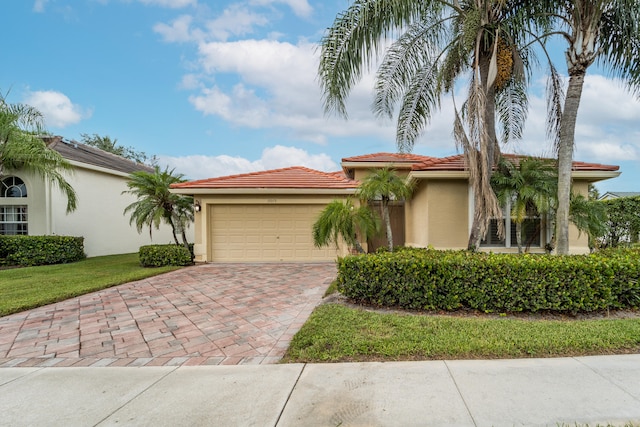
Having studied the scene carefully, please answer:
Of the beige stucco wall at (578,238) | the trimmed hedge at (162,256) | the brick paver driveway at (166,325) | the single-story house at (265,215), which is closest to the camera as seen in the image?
the brick paver driveway at (166,325)

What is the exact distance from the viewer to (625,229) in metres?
11.7

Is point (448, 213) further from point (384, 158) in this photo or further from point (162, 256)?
point (162, 256)

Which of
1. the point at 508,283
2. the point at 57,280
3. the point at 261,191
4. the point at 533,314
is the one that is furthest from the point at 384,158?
the point at 57,280

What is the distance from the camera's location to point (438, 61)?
787 centimetres

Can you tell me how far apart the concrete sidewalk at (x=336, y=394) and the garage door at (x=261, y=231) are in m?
8.20

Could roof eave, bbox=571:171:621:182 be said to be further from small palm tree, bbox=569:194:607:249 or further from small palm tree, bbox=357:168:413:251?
small palm tree, bbox=357:168:413:251

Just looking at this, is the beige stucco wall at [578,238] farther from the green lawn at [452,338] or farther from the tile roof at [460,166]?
the green lawn at [452,338]

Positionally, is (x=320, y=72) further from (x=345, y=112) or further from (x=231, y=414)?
(x=231, y=414)

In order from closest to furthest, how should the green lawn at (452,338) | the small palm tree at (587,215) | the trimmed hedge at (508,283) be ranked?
the green lawn at (452,338) < the trimmed hedge at (508,283) < the small palm tree at (587,215)

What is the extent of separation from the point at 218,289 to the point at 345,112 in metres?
5.25

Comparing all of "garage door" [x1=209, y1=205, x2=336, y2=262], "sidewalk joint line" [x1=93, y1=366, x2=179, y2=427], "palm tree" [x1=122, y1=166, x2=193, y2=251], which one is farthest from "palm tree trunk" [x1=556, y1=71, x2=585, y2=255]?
"palm tree" [x1=122, y1=166, x2=193, y2=251]

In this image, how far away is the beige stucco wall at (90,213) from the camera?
12797 mm

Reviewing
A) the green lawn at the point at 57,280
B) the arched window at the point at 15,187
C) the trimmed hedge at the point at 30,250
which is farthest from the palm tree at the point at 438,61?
the arched window at the point at 15,187

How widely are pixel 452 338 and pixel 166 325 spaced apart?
4.47 metres
